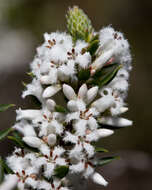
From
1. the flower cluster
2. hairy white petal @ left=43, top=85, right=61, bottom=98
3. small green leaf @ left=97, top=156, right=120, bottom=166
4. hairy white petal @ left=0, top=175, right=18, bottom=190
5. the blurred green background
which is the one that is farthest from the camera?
the blurred green background

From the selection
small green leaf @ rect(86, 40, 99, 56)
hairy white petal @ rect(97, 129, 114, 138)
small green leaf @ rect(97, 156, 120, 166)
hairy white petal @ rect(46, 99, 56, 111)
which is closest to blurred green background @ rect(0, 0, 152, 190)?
small green leaf @ rect(97, 156, 120, 166)

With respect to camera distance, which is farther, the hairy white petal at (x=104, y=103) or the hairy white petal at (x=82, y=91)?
the hairy white petal at (x=104, y=103)

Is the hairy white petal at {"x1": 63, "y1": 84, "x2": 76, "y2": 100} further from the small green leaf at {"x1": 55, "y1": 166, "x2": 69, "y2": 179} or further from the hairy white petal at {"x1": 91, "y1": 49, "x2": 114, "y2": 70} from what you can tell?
the small green leaf at {"x1": 55, "y1": 166, "x2": 69, "y2": 179}

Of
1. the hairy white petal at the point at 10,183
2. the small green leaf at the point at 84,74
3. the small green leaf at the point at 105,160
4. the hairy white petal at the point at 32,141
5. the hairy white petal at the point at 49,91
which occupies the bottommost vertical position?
the hairy white petal at the point at 10,183

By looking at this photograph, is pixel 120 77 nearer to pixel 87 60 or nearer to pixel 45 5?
pixel 87 60

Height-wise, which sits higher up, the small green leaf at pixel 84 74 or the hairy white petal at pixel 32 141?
the small green leaf at pixel 84 74

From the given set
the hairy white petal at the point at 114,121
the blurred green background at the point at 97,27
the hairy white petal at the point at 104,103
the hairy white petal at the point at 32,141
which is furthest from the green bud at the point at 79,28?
the blurred green background at the point at 97,27

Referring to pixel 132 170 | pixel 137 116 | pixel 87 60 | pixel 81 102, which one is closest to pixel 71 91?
pixel 81 102

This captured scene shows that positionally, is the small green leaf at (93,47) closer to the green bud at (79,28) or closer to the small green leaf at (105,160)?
the green bud at (79,28)

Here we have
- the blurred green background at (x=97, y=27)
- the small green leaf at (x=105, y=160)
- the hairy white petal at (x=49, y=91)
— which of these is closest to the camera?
the hairy white petal at (x=49, y=91)
